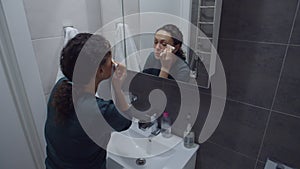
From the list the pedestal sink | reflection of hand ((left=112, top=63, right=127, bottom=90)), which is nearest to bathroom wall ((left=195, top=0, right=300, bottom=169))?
the pedestal sink

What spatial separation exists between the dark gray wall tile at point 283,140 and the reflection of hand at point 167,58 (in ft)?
1.76

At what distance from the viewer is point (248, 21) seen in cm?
72

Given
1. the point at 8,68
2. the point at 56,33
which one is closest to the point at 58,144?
the point at 8,68

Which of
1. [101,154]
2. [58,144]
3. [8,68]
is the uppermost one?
[8,68]

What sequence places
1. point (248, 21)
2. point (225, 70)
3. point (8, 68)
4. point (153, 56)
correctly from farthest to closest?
1. point (153, 56)
2. point (8, 68)
3. point (225, 70)
4. point (248, 21)

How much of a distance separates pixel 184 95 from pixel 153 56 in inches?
11.7

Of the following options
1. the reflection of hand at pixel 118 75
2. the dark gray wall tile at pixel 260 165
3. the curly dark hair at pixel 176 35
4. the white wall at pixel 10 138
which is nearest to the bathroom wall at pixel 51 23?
the white wall at pixel 10 138

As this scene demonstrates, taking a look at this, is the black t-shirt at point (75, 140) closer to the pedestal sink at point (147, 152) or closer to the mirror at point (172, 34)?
the pedestal sink at point (147, 152)

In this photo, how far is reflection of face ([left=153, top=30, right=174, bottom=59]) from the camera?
0.98 m

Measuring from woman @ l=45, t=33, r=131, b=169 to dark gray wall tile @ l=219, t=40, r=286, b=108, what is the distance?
20.8 inches

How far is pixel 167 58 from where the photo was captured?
1011 millimetres

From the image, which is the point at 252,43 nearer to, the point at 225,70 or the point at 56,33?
the point at 225,70

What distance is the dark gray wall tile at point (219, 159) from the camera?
92 cm

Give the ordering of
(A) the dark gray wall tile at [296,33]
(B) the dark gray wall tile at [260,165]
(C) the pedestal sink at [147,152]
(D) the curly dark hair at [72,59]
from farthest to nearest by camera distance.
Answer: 1. (C) the pedestal sink at [147,152]
2. (B) the dark gray wall tile at [260,165]
3. (D) the curly dark hair at [72,59]
4. (A) the dark gray wall tile at [296,33]
